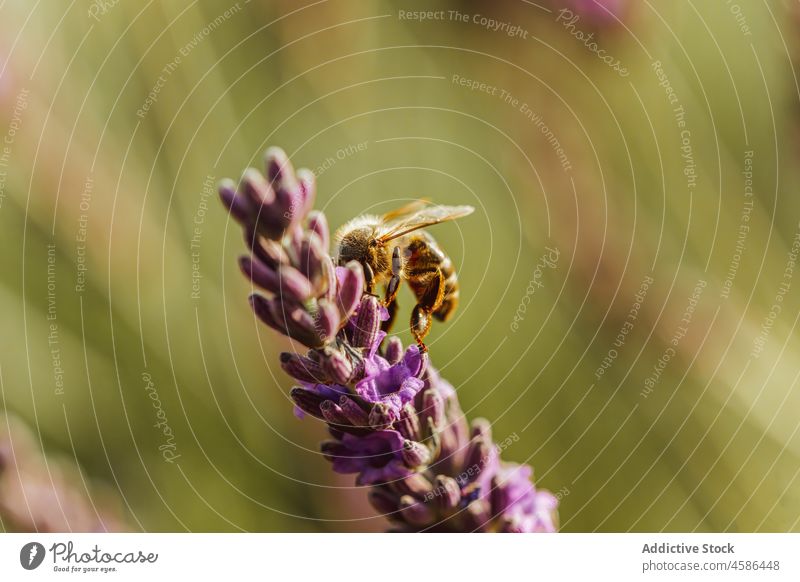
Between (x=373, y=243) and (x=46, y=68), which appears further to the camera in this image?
(x=46, y=68)

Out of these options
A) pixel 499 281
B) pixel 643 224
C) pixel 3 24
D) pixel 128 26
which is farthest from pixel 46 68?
pixel 643 224

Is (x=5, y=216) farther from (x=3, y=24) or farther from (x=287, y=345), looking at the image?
(x=287, y=345)

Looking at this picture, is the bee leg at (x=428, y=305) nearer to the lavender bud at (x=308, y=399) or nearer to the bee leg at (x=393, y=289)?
the bee leg at (x=393, y=289)

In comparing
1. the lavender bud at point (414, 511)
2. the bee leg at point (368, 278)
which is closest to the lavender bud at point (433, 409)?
the lavender bud at point (414, 511)

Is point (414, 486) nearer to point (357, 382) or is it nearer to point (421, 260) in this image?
point (357, 382)

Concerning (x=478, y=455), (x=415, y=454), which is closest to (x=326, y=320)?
(x=415, y=454)
